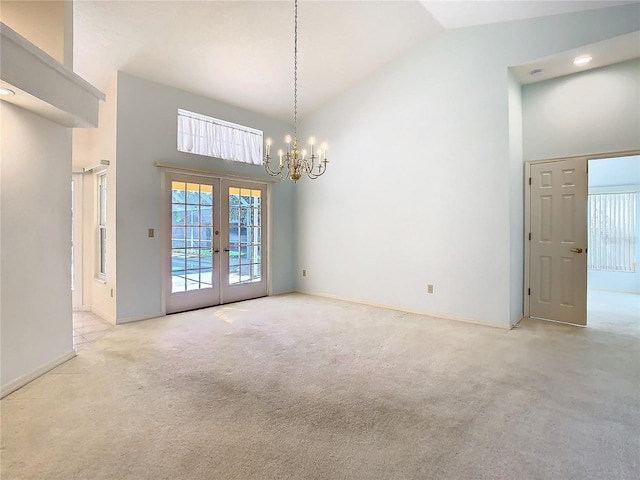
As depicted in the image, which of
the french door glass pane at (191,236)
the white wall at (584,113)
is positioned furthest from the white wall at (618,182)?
the french door glass pane at (191,236)

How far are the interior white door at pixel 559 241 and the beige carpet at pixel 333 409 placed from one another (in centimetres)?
62

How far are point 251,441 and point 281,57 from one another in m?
4.55

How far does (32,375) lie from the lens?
2.68 meters

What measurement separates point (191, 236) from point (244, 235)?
983 mm

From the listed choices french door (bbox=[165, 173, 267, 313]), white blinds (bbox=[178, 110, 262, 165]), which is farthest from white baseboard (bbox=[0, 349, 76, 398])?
white blinds (bbox=[178, 110, 262, 165])

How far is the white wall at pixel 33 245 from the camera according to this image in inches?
98.2

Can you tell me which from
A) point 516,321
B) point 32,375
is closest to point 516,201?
point 516,321

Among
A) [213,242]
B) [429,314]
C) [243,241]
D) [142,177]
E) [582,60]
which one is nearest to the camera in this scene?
[582,60]

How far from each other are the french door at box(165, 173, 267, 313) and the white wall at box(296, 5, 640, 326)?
1.26m

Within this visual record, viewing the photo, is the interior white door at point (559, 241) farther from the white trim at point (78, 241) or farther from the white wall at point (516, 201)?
the white trim at point (78, 241)

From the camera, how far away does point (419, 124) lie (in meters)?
4.85

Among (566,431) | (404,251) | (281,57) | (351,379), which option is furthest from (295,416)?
(281,57)

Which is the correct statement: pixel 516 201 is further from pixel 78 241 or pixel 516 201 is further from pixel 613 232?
pixel 78 241

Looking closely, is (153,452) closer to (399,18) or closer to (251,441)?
(251,441)
